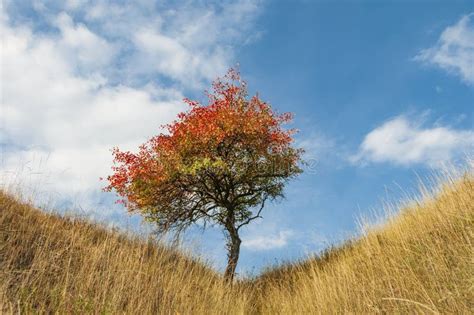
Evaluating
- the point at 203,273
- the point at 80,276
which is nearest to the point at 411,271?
the point at 203,273

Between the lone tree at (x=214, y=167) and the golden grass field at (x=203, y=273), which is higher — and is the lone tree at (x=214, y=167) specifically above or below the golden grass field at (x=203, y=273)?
above

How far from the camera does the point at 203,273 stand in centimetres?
1557

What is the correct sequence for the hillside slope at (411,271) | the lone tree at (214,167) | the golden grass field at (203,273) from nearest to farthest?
the hillside slope at (411,271), the golden grass field at (203,273), the lone tree at (214,167)

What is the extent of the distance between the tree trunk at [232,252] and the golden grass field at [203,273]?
127cm

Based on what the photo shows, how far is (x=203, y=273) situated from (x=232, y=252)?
1870 mm

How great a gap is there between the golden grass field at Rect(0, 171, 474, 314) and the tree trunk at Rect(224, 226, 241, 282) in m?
1.27

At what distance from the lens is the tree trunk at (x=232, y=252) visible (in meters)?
16.8

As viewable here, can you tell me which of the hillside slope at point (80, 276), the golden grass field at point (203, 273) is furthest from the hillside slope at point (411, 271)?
the hillside slope at point (80, 276)

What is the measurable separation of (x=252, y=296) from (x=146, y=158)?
6502 mm

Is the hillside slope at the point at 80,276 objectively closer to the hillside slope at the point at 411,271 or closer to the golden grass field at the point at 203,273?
the golden grass field at the point at 203,273

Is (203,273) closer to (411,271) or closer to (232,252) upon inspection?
(232,252)

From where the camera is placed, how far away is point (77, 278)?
10648mm

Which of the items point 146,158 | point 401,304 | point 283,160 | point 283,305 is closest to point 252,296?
point 283,305

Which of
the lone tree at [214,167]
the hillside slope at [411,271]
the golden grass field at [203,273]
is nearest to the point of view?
the hillside slope at [411,271]
